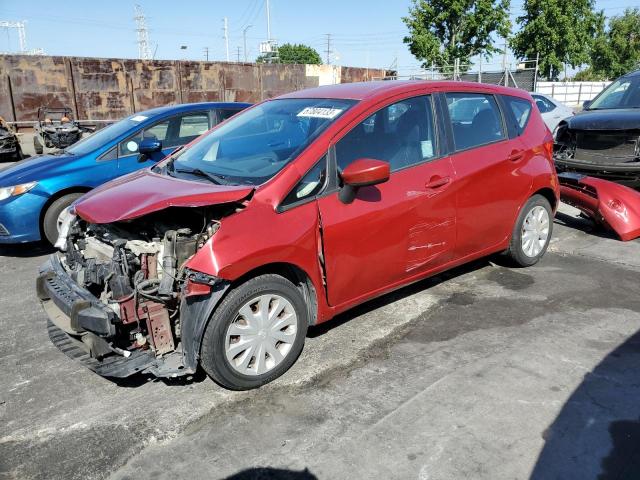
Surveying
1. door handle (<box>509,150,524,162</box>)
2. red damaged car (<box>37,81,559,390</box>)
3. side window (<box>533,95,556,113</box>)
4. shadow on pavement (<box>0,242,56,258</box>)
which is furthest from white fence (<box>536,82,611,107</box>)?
shadow on pavement (<box>0,242,56,258</box>)

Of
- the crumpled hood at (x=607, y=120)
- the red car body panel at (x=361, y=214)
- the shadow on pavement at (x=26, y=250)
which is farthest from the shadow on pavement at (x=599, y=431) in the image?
the shadow on pavement at (x=26, y=250)

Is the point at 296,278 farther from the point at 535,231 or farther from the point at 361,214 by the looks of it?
the point at 535,231

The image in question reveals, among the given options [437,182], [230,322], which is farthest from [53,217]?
[437,182]

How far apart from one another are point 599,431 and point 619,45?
2476 inches

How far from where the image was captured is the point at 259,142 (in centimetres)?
393

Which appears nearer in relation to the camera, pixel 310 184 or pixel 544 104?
pixel 310 184

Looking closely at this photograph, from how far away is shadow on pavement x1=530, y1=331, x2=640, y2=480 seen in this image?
253cm

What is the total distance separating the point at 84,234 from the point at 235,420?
1.76m

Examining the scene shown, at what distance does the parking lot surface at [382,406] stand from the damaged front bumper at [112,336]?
27cm

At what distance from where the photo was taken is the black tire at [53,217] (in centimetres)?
600

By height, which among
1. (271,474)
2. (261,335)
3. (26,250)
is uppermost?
(261,335)

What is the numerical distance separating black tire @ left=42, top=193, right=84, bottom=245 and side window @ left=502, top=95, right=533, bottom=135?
15.8 ft

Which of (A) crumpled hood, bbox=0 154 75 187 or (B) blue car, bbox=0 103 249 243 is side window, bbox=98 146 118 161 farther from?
(A) crumpled hood, bbox=0 154 75 187

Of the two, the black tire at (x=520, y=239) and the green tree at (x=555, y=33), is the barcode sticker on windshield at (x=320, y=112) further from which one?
the green tree at (x=555, y=33)
